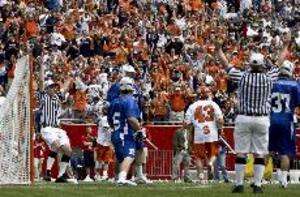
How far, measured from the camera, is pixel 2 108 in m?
20.5

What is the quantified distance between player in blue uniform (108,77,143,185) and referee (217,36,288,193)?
2.48 m

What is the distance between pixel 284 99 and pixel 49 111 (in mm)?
4661

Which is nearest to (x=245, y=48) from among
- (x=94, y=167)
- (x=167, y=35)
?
(x=167, y=35)

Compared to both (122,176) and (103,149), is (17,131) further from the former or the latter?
(103,149)

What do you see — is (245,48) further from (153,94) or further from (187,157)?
(187,157)

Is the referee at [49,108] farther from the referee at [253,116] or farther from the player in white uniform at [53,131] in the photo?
the referee at [253,116]

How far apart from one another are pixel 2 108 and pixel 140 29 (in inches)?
630

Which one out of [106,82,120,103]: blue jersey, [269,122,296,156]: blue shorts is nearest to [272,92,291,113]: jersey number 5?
[269,122,296,156]: blue shorts

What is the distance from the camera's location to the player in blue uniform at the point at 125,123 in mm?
19922

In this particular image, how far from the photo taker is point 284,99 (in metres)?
19.4

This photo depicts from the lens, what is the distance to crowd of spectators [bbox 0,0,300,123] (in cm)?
3156

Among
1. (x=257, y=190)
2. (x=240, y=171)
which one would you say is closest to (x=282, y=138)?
(x=240, y=171)

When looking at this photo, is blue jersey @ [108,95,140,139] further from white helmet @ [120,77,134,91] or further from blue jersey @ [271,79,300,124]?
blue jersey @ [271,79,300,124]

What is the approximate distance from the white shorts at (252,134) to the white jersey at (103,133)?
8.28 meters
